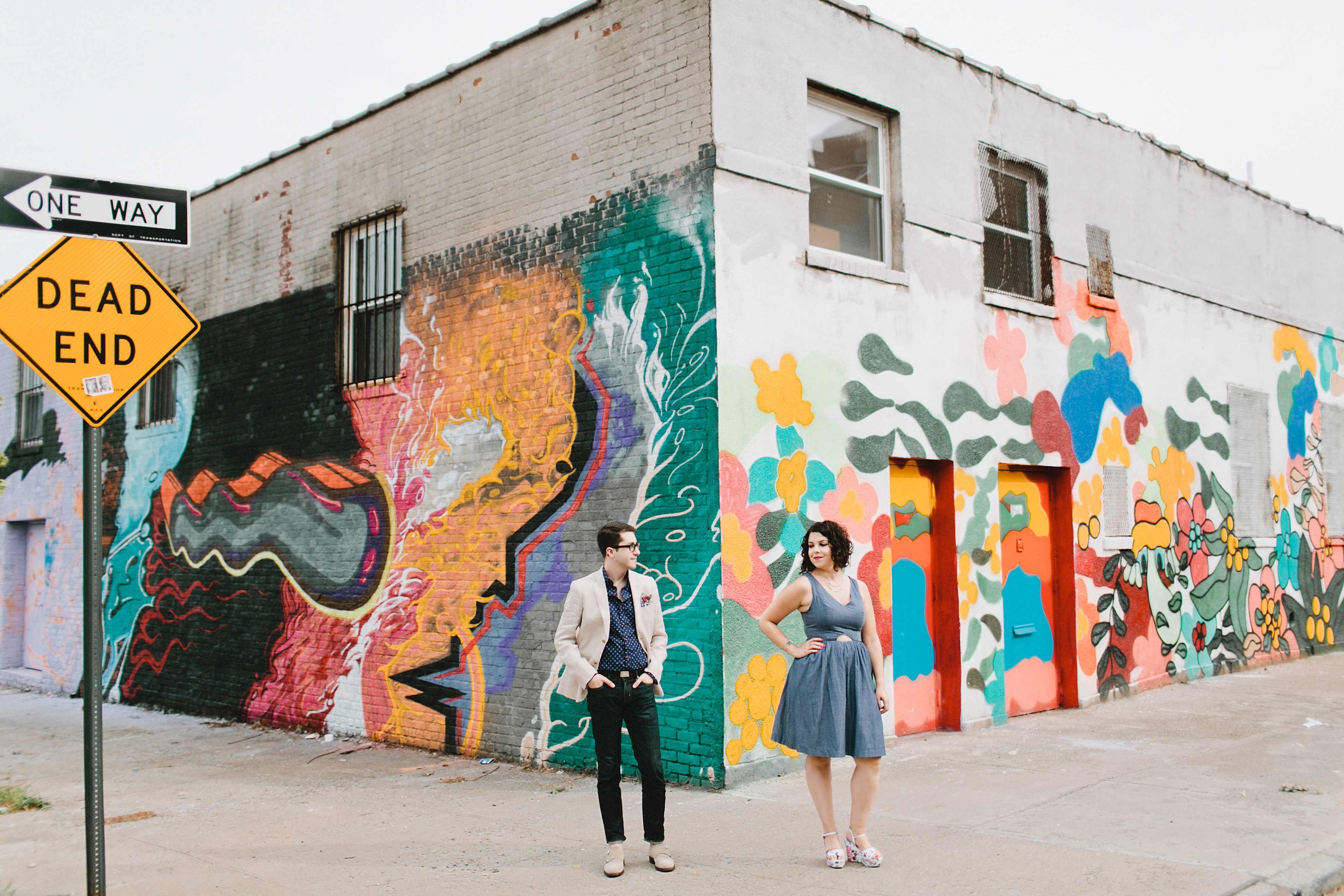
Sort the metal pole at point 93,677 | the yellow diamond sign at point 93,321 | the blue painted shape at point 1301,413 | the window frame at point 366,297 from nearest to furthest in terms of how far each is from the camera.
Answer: the metal pole at point 93,677 → the yellow diamond sign at point 93,321 → the window frame at point 366,297 → the blue painted shape at point 1301,413

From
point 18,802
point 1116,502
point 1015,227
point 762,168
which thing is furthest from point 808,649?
point 1116,502

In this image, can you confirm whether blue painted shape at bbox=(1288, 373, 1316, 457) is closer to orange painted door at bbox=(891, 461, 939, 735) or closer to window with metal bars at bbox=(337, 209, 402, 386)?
orange painted door at bbox=(891, 461, 939, 735)

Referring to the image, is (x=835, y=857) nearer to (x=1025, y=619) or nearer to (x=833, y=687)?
(x=833, y=687)

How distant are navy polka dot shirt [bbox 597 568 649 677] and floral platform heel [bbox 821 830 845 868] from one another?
4.23 feet

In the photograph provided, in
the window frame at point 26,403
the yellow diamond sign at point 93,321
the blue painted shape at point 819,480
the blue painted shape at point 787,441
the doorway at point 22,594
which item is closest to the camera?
the yellow diamond sign at point 93,321

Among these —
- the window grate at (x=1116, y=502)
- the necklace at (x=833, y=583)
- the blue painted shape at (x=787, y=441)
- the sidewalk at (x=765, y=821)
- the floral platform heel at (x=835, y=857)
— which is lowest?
the sidewalk at (x=765, y=821)

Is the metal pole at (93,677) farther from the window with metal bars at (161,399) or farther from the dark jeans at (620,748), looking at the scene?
the window with metal bars at (161,399)

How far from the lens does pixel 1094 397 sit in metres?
11.0

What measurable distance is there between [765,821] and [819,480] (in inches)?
105

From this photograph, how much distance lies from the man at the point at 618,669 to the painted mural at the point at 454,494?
5.81ft

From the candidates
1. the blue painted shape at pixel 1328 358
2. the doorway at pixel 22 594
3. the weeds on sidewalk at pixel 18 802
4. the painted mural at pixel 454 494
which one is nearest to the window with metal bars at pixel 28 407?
the doorway at pixel 22 594

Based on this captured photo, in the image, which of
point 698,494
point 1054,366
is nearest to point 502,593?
point 698,494

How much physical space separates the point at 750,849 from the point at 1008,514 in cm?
512

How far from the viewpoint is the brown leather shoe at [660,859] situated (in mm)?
5625
